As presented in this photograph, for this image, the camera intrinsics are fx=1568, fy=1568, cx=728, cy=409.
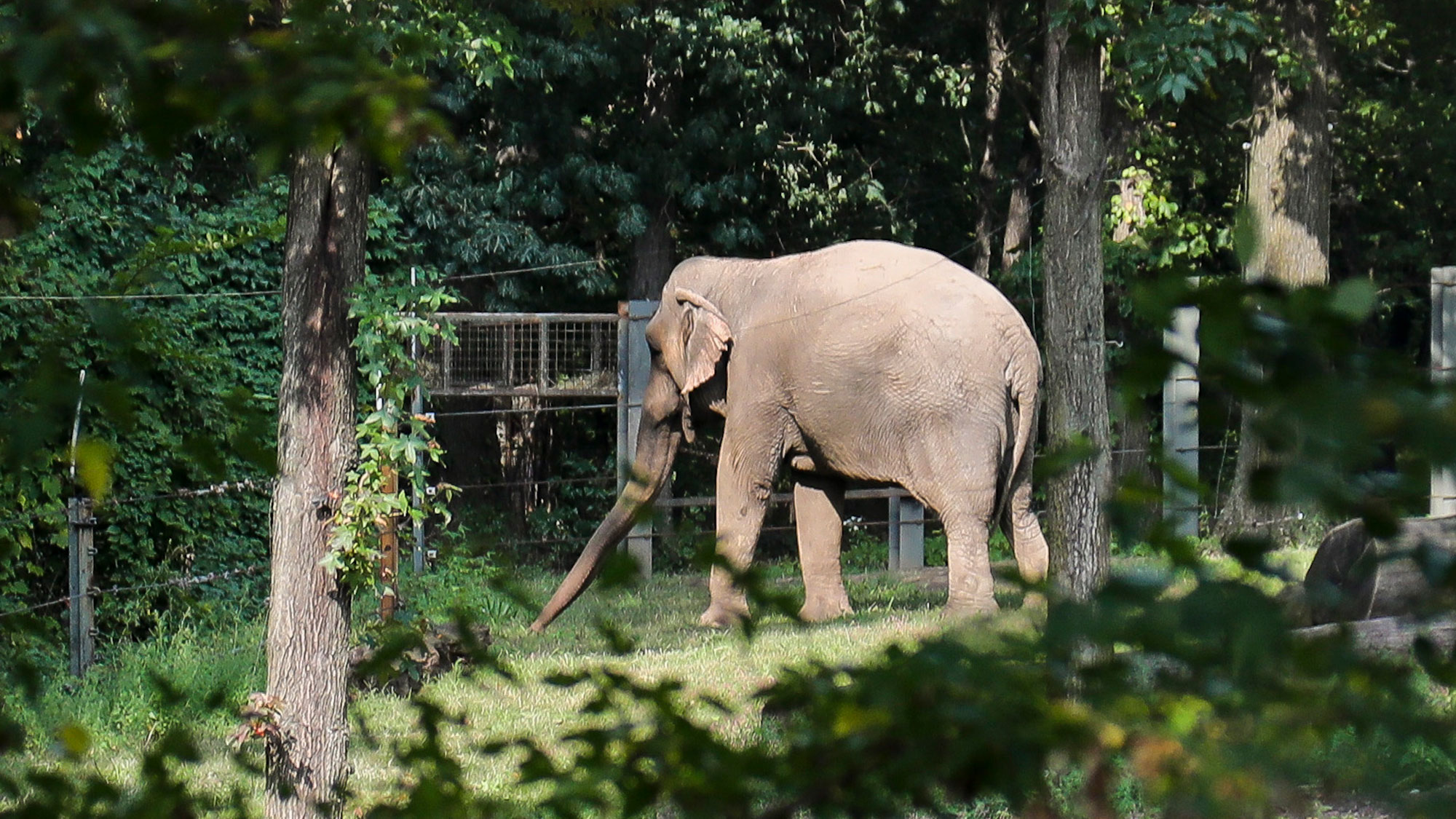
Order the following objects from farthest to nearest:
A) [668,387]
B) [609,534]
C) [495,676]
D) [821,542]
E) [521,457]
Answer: [521,457], [668,387], [821,542], [609,534], [495,676]

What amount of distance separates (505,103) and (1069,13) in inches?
448

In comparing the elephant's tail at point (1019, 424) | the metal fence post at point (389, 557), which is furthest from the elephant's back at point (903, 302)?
the metal fence post at point (389, 557)

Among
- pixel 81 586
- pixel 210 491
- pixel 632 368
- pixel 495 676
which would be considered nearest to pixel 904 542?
pixel 632 368

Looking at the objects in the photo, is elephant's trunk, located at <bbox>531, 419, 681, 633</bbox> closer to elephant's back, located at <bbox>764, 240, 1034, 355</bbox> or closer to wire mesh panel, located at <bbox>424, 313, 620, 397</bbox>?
elephant's back, located at <bbox>764, 240, 1034, 355</bbox>

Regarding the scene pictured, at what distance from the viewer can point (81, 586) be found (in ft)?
27.2

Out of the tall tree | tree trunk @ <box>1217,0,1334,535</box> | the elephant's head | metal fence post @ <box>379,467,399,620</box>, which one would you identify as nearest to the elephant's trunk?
the elephant's head

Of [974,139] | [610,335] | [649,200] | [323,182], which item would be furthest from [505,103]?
[323,182]

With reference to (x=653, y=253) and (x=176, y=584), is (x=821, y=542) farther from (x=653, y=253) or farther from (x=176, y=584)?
(x=653, y=253)

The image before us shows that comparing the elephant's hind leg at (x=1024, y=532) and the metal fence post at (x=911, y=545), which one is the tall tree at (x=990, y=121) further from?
the elephant's hind leg at (x=1024, y=532)

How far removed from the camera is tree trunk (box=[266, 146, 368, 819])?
5988 mm

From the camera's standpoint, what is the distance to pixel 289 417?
6.07 metres

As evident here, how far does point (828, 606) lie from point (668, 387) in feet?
6.28

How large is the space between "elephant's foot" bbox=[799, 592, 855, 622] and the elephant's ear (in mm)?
1695

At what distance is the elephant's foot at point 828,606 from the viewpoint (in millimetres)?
10656
